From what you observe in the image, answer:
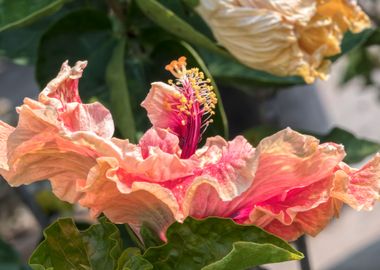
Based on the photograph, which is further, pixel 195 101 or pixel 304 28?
pixel 304 28

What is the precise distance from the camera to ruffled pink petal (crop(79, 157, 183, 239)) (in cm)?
81

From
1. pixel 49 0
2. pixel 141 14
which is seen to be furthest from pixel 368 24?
pixel 49 0

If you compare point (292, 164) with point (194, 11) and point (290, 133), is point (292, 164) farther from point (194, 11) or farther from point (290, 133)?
point (194, 11)

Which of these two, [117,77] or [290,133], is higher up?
[290,133]

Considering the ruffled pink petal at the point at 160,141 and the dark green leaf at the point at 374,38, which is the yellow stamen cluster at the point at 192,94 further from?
the dark green leaf at the point at 374,38

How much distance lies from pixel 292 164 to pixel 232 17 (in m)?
0.40

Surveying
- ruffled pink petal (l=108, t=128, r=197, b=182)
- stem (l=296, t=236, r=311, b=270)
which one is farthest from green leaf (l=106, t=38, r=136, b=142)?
ruffled pink petal (l=108, t=128, r=197, b=182)

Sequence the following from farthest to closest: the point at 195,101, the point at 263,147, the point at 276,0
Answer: the point at 276,0, the point at 195,101, the point at 263,147

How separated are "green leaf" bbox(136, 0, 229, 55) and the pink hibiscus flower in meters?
0.35

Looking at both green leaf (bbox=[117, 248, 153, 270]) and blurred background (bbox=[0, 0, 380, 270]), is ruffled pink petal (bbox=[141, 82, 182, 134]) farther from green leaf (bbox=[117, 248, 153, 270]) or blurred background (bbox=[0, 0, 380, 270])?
blurred background (bbox=[0, 0, 380, 270])

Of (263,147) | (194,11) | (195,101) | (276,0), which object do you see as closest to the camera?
(263,147)

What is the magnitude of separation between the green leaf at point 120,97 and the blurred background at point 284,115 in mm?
25

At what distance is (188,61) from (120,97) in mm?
110

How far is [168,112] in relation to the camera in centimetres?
93
